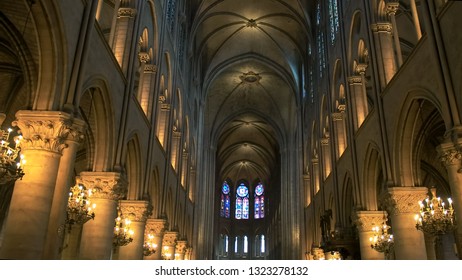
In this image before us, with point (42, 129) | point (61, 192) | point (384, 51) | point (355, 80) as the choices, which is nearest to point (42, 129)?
point (42, 129)

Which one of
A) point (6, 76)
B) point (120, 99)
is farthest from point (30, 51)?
point (6, 76)

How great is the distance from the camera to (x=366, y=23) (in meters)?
15.5

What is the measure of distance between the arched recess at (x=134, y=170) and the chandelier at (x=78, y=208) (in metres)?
3.77

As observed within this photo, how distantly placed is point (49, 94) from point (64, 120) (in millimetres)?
649

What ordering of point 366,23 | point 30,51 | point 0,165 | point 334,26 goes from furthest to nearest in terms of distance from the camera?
point 334,26 < point 366,23 < point 30,51 < point 0,165

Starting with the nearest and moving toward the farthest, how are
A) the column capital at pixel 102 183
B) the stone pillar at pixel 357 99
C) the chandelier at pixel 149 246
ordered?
the column capital at pixel 102 183, the stone pillar at pixel 357 99, the chandelier at pixel 149 246

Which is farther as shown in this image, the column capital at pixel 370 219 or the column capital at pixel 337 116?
the column capital at pixel 337 116

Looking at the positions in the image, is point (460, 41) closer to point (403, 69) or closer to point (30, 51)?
point (403, 69)

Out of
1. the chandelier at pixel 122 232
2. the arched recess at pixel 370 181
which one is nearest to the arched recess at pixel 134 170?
the chandelier at pixel 122 232

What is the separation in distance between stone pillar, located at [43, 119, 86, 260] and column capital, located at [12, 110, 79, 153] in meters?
0.30

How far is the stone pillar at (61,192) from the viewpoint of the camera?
8.50 metres

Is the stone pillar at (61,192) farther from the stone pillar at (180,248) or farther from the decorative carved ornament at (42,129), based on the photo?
the stone pillar at (180,248)

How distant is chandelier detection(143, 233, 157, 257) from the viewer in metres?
17.2

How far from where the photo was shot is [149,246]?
17469 mm
